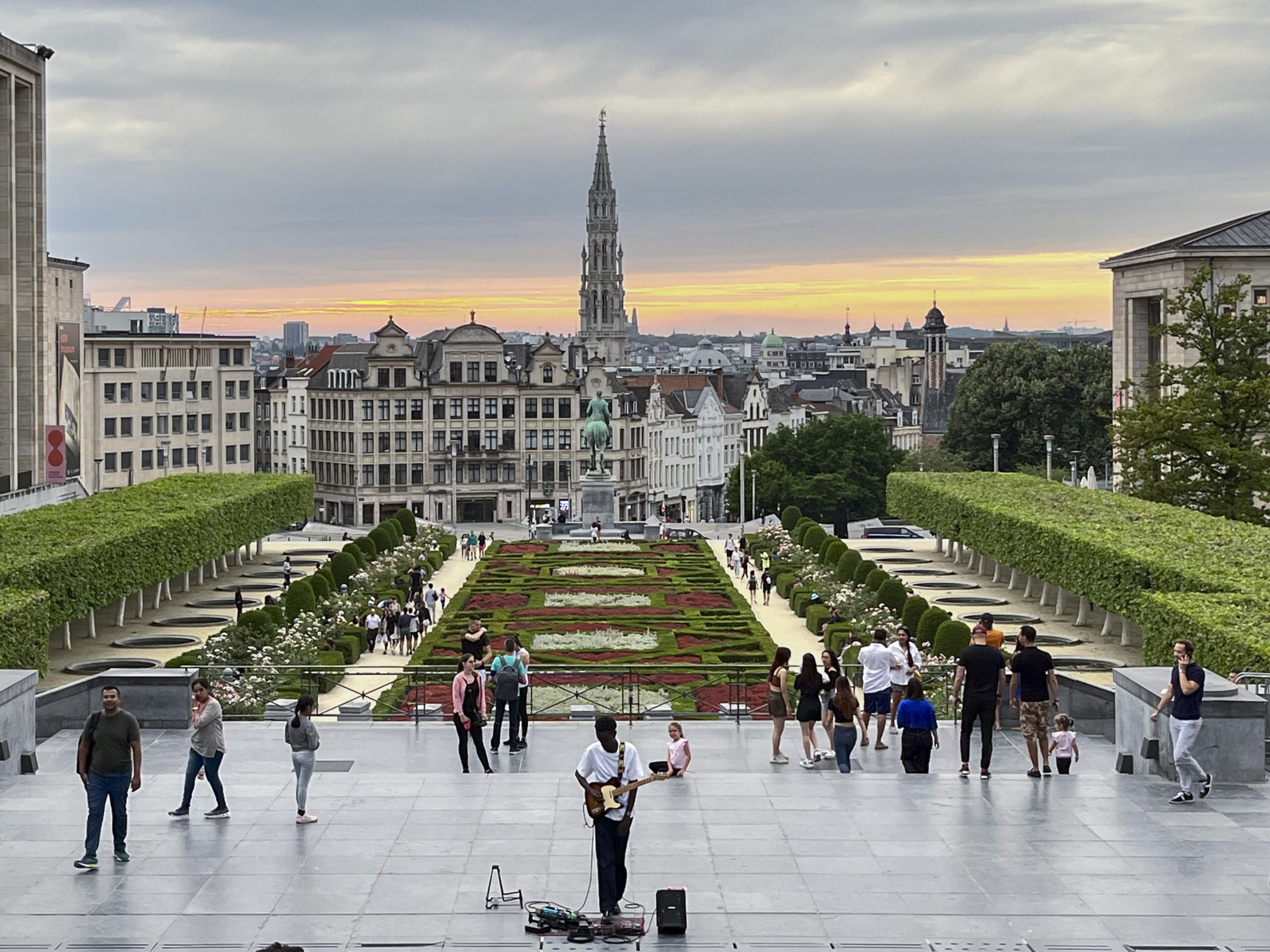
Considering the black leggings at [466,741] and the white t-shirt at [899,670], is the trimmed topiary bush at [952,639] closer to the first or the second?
the white t-shirt at [899,670]

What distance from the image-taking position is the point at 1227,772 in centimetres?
2225

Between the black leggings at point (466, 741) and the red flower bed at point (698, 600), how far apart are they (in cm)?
3396

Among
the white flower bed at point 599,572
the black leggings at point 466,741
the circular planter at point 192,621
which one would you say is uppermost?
the black leggings at point 466,741

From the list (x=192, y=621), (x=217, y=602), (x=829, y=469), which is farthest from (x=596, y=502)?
(x=192, y=621)

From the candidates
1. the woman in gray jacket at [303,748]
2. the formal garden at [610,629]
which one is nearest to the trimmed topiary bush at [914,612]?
the formal garden at [610,629]

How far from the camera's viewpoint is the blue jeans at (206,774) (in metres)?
20.8

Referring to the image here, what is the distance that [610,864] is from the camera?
55.2ft

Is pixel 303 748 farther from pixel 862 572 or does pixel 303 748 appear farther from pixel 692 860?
pixel 862 572

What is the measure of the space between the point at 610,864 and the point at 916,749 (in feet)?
26.1

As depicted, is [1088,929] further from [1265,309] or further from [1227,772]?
[1265,309]

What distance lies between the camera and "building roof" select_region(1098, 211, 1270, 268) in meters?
80.2

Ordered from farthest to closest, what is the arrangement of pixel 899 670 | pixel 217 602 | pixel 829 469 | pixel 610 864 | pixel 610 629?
pixel 829 469 < pixel 217 602 < pixel 610 629 < pixel 899 670 < pixel 610 864

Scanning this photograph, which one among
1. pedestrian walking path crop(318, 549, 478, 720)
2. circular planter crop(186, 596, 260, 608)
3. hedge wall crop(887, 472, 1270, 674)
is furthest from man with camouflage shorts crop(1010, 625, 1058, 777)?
circular planter crop(186, 596, 260, 608)

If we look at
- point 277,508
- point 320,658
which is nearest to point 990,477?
point 277,508
